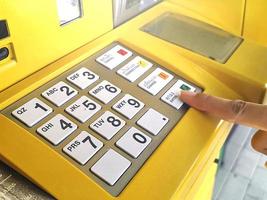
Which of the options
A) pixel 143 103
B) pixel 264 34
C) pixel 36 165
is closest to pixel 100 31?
pixel 143 103

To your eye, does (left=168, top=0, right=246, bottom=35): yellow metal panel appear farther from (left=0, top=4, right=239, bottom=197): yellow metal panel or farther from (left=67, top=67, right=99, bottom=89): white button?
(left=67, top=67, right=99, bottom=89): white button

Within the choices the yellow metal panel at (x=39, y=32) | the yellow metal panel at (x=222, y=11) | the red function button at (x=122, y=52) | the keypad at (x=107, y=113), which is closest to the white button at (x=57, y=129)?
the keypad at (x=107, y=113)

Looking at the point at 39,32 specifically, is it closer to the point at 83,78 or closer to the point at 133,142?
the point at 83,78

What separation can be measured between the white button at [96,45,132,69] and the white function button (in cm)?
17

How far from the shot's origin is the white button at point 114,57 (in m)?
0.73

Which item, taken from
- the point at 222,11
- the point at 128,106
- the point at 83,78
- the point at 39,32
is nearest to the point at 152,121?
the point at 128,106

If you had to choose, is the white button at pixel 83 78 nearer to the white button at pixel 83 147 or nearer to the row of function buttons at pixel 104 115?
the row of function buttons at pixel 104 115

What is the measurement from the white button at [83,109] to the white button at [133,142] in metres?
0.07

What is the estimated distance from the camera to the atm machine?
21.6 inches

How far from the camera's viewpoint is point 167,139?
2.06 feet

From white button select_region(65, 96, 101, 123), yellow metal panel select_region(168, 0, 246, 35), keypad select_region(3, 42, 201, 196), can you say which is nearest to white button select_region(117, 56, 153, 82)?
keypad select_region(3, 42, 201, 196)

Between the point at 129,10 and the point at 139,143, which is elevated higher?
the point at 129,10

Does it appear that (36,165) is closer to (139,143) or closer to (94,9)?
(139,143)

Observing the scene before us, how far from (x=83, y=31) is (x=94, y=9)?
0.05 metres
